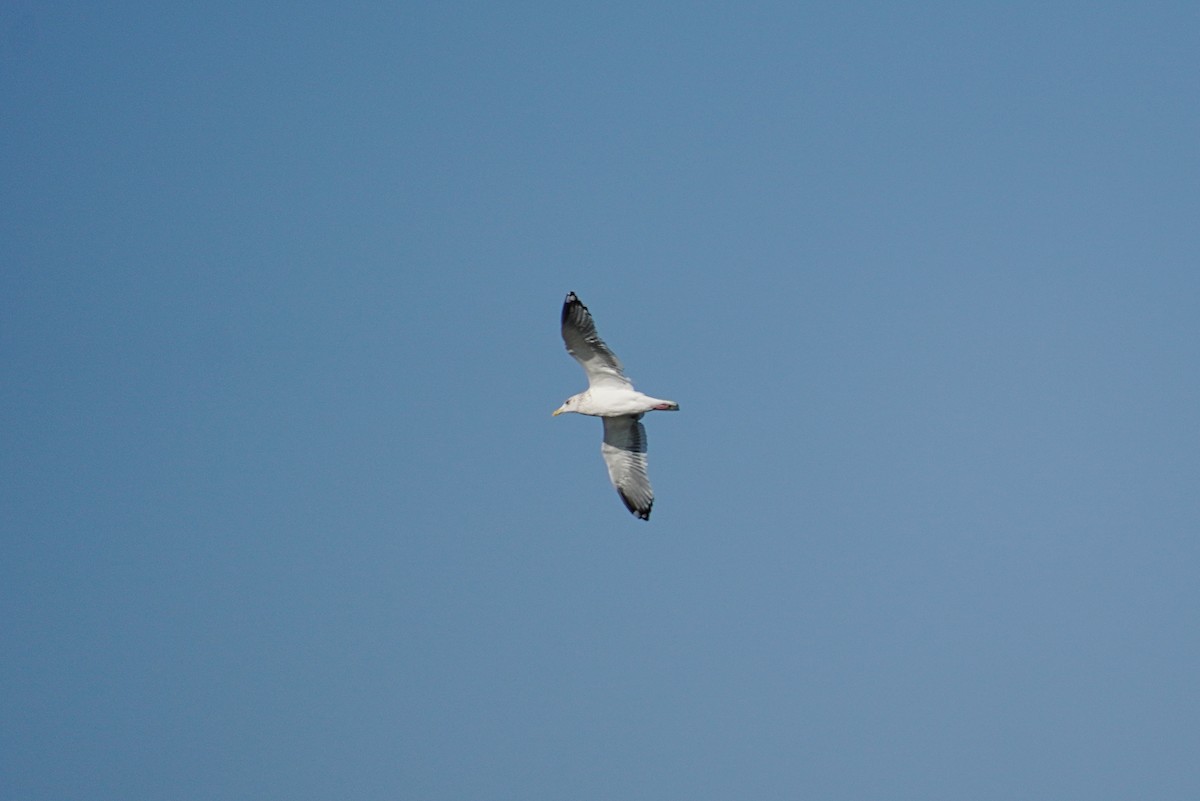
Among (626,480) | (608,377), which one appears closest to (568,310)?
(608,377)

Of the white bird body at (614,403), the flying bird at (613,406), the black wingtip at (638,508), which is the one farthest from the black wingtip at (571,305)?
the black wingtip at (638,508)

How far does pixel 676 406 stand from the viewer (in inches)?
1232

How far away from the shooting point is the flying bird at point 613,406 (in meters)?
31.0

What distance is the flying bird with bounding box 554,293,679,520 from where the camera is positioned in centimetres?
3099

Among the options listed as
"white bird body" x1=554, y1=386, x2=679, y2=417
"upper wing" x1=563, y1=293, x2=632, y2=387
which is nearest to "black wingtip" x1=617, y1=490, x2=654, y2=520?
"white bird body" x1=554, y1=386, x2=679, y2=417

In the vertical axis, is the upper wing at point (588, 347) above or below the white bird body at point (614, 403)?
above

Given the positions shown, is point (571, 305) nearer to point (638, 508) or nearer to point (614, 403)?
point (614, 403)

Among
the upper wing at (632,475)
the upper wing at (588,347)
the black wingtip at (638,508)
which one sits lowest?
the black wingtip at (638,508)

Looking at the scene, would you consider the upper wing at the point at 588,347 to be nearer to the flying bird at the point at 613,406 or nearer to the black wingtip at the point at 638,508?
the flying bird at the point at 613,406

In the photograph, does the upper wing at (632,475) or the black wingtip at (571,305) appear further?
the upper wing at (632,475)

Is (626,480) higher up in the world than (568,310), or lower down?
lower down

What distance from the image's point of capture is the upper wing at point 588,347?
30859mm

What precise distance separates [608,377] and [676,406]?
1.44m

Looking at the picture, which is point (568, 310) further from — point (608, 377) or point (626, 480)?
point (626, 480)
